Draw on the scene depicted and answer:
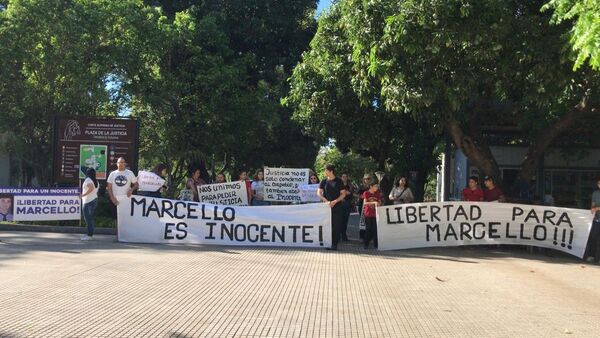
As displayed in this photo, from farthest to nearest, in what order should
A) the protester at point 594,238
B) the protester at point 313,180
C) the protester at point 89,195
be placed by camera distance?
the protester at point 313,180 → the protester at point 89,195 → the protester at point 594,238

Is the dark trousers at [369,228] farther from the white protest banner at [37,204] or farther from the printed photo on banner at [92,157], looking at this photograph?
the printed photo on banner at [92,157]

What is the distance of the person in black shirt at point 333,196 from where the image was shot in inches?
497

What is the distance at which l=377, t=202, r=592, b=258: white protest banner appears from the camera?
500 inches

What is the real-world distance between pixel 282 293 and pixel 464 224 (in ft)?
20.4

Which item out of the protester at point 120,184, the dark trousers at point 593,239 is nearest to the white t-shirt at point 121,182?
the protester at point 120,184

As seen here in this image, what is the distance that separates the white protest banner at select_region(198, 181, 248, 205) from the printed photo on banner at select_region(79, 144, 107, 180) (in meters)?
2.83

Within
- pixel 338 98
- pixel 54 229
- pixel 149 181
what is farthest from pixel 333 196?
pixel 54 229

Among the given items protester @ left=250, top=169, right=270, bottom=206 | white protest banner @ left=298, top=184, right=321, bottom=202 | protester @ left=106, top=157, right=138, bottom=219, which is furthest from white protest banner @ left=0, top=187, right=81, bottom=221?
white protest banner @ left=298, top=184, right=321, bottom=202

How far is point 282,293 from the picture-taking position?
789 cm

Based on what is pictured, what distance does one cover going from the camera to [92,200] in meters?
12.6

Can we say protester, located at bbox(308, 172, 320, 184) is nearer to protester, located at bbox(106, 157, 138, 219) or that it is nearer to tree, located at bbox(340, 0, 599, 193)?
tree, located at bbox(340, 0, 599, 193)

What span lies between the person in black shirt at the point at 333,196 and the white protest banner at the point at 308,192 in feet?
13.0

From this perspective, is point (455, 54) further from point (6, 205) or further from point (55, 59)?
point (55, 59)

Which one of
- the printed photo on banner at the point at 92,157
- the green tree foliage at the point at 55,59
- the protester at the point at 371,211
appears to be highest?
the green tree foliage at the point at 55,59
